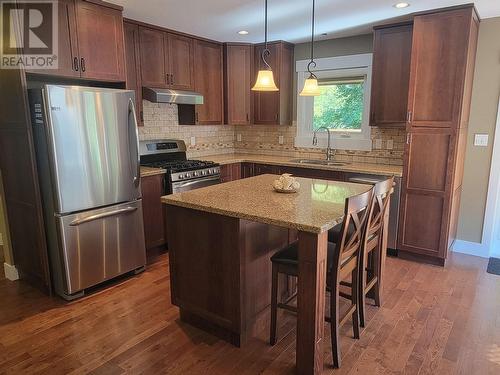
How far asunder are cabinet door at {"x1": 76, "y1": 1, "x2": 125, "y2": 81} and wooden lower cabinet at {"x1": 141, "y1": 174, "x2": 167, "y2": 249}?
1.01 metres

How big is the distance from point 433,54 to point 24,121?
3492mm

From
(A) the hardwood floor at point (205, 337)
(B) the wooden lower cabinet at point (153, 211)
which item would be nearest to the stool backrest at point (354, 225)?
(A) the hardwood floor at point (205, 337)

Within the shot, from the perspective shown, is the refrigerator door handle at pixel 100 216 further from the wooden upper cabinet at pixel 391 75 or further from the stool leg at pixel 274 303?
the wooden upper cabinet at pixel 391 75

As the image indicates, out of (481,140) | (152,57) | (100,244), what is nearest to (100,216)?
(100,244)

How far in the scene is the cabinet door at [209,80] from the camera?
14.2ft

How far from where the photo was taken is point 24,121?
104 inches

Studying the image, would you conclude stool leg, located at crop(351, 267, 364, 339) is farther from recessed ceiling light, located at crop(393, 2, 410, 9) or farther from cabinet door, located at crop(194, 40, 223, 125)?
cabinet door, located at crop(194, 40, 223, 125)

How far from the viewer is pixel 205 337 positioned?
2.33m

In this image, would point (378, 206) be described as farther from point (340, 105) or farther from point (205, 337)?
point (340, 105)

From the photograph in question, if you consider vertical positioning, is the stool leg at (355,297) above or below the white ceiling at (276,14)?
below

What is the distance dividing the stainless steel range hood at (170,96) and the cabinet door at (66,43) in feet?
2.93

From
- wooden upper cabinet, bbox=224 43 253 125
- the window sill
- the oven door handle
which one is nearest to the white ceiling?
wooden upper cabinet, bbox=224 43 253 125

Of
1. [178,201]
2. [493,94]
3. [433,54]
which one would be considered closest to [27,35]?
[178,201]

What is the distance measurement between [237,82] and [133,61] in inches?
59.0
